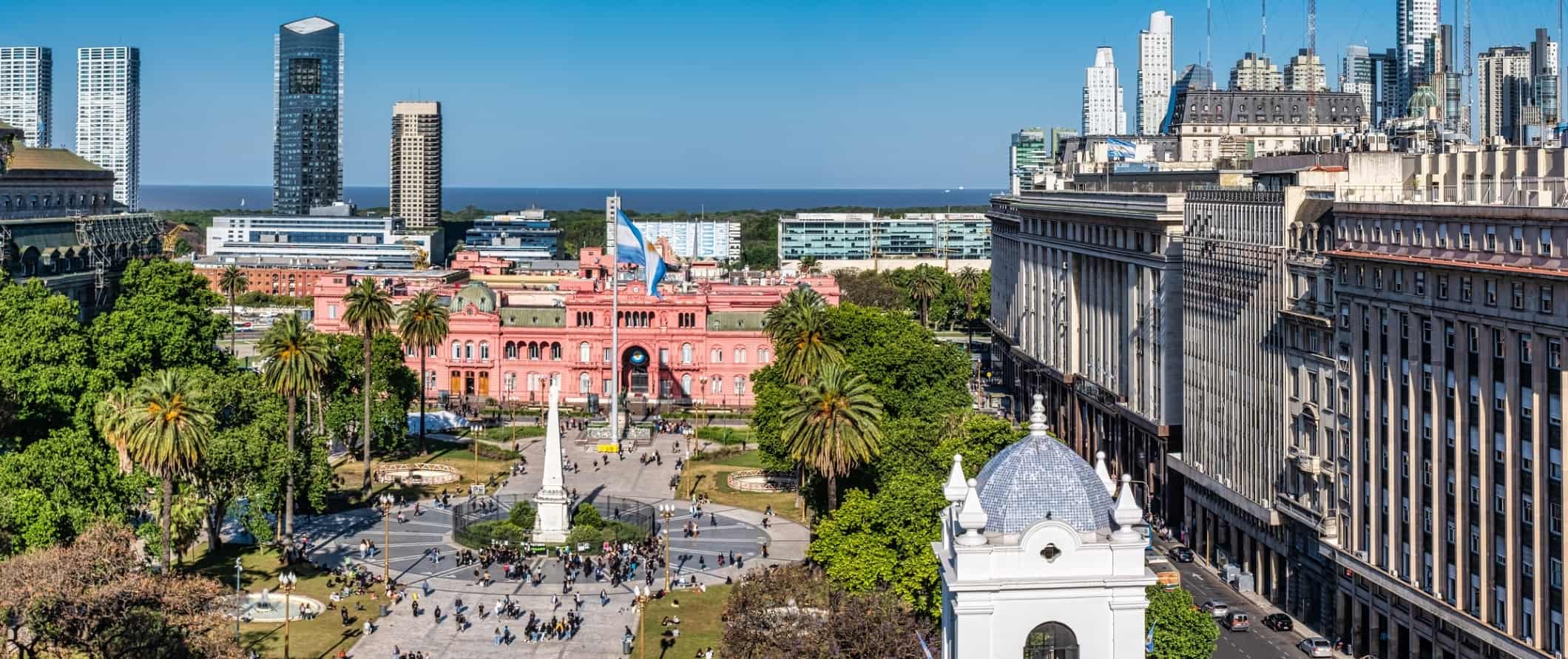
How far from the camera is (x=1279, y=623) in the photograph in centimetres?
7456

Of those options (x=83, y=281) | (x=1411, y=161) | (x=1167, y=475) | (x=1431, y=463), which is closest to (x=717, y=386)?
(x=83, y=281)

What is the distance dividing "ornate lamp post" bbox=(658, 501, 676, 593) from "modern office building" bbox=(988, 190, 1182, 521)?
2620cm

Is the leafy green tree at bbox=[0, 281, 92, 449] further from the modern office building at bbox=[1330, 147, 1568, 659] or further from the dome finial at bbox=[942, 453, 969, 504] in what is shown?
the modern office building at bbox=[1330, 147, 1568, 659]

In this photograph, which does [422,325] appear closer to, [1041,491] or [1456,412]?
[1456,412]

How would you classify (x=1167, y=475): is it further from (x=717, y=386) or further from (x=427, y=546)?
(x=717, y=386)

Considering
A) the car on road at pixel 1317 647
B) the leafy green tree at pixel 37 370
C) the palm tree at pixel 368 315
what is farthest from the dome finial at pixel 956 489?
the palm tree at pixel 368 315

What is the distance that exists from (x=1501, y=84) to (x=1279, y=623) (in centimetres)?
13966

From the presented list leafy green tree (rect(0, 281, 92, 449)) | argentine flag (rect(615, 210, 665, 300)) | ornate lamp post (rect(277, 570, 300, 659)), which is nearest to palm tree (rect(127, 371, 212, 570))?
ornate lamp post (rect(277, 570, 300, 659))

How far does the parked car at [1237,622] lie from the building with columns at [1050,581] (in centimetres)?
4174

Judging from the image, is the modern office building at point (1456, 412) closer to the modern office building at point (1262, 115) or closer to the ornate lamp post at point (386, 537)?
the ornate lamp post at point (386, 537)

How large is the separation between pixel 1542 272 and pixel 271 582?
58.0 metres

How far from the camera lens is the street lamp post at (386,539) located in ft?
284

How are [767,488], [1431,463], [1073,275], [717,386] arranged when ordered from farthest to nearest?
[717,386] < [1073,275] < [767,488] < [1431,463]

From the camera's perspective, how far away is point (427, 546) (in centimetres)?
9456
